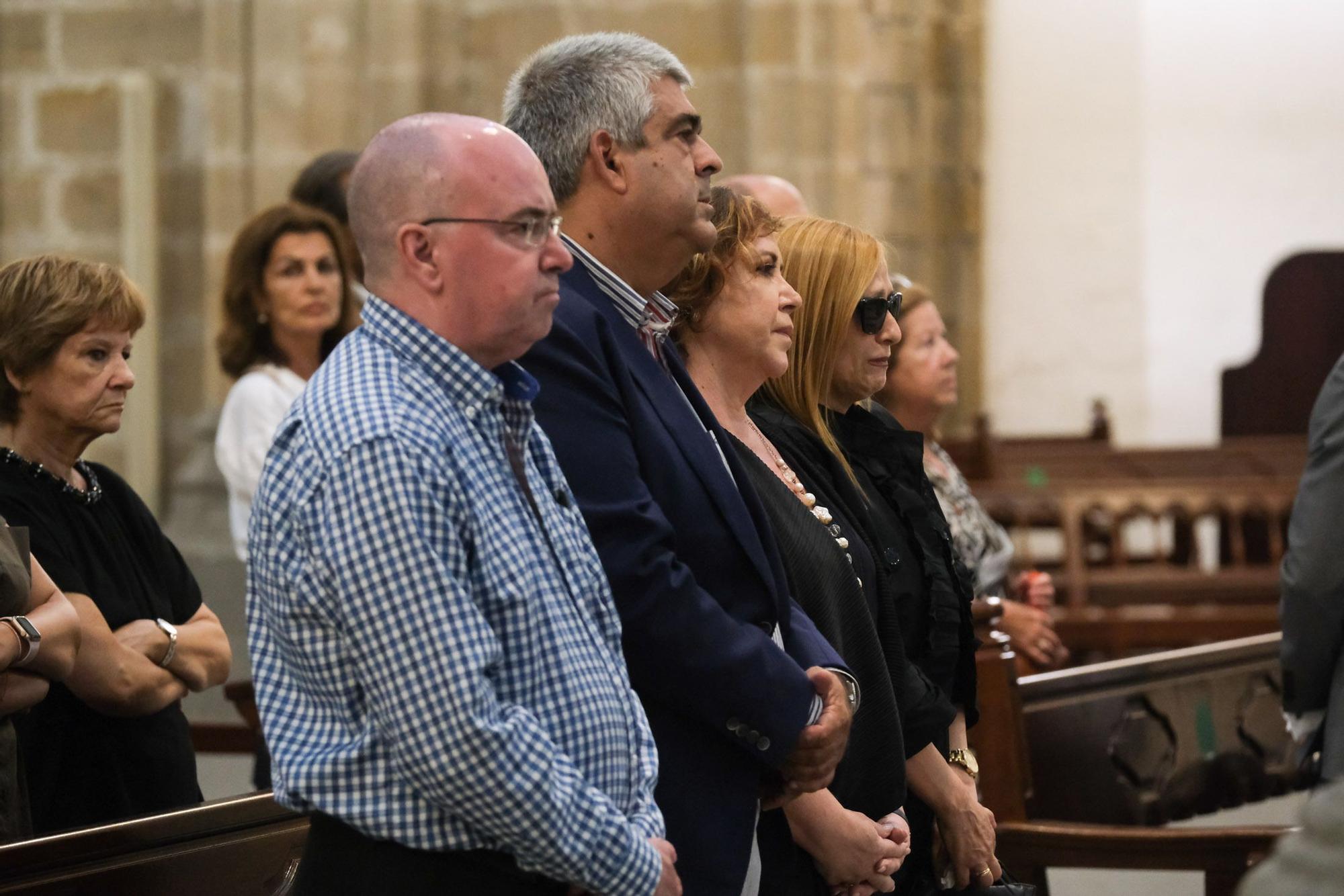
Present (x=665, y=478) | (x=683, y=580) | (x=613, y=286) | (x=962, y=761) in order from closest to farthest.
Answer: (x=683, y=580) < (x=665, y=478) < (x=613, y=286) < (x=962, y=761)

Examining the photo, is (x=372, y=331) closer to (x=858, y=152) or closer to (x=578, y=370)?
(x=578, y=370)

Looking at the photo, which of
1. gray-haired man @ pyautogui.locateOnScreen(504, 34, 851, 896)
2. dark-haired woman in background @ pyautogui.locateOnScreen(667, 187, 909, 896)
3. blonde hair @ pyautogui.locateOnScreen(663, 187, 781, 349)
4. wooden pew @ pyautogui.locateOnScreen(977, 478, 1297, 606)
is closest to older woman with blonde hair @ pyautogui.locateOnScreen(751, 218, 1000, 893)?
dark-haired woman in background @ pyautogui.locateOnScreen(667, 187, 909, 896)

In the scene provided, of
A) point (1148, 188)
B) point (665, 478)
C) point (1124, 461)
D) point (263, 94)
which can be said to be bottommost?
point (1124, 461)

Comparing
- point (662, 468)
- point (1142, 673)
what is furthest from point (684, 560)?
point (1142, 673)

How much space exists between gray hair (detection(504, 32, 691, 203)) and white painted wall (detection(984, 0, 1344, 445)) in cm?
820

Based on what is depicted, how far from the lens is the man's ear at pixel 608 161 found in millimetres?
2391

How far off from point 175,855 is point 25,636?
1.27 feet

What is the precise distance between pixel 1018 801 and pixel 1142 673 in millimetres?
686

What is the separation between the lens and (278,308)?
4316 millimetres

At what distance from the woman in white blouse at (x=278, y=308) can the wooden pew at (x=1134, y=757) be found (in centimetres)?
180

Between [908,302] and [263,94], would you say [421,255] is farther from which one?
[263,94]

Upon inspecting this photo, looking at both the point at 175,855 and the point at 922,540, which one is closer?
the point at 175,855

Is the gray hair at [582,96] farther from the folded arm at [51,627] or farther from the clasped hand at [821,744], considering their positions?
the folded arm at [51,627]

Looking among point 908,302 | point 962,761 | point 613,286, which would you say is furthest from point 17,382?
point 908,302
